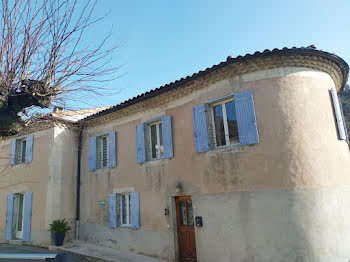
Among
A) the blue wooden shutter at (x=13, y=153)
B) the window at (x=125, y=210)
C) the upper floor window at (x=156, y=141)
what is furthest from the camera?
the blue wooden shutter at (x=13, y=153)

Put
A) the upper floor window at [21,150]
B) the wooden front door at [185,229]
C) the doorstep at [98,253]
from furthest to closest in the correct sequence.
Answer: the upper floor window at [21,150] → the doorstep at [98,253] → the wooden front door at [185,229]

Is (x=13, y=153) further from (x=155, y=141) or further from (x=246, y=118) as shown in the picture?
(x=246, y=118)

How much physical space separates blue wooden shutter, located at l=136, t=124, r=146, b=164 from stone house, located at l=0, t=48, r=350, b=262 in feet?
0.11

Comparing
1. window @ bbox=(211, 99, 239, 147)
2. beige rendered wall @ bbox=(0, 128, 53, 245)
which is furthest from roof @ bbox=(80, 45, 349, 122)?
beige rendered wall @ bbox=(0, 128, 53, 245)

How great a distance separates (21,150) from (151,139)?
23.9 feet

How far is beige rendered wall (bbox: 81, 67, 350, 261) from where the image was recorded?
6.44 m

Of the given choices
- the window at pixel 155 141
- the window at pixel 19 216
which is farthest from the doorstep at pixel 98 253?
the window at pixel 155 141

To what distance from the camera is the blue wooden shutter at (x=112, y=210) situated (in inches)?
388

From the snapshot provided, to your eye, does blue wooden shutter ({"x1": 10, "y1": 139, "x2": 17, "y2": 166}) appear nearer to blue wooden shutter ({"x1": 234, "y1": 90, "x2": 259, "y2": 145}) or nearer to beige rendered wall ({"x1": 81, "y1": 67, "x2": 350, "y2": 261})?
beige rendered wall ({"x1": 81, "y1": 67, "x2": 350, "y2": 261})

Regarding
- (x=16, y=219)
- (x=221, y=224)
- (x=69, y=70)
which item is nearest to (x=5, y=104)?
(x=69, y=70)

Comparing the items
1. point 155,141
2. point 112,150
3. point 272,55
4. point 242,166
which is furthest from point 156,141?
point 272,55

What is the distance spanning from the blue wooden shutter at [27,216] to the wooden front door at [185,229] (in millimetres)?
6792

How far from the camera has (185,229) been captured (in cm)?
824

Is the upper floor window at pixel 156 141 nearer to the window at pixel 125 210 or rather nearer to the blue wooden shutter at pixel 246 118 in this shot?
the window at pixel 125 210
